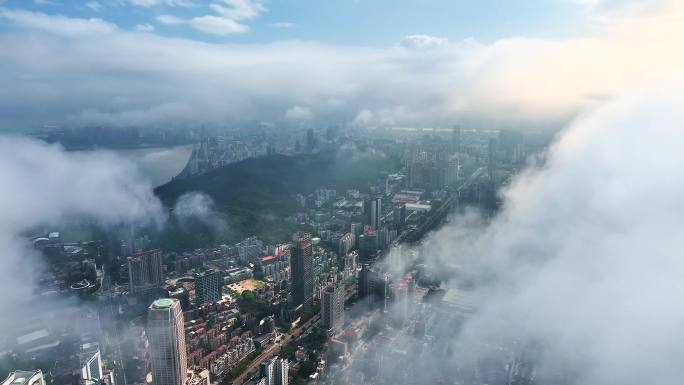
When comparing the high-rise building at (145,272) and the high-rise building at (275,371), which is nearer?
the high-rise building at (275,371)

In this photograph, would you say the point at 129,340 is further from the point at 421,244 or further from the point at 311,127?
the point at 311,127

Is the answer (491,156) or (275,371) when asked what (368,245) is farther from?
(491,156)

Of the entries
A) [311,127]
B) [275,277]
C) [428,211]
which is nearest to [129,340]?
[275,277]

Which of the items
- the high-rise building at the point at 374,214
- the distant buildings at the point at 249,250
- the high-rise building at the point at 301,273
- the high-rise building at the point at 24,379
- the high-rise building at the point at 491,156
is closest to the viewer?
the high-rise building at the point at 24,379

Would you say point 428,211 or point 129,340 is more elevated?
point 428,211

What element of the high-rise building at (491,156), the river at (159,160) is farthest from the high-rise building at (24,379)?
the high-rise building at (491,156)

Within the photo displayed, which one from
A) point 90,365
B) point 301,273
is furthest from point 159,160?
point 90,365

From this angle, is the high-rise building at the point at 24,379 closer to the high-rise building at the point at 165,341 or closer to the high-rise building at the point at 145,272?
the high-rise building at the point at 165,341

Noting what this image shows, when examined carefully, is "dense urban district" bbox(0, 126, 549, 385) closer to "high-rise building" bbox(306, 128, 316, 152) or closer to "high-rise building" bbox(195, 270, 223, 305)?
"high-rise building" bbox(195, 270, 223, 305)
